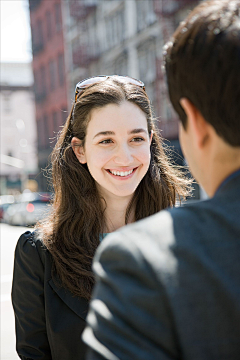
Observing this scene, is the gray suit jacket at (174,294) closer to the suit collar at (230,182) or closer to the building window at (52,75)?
the suit collar at (230,182)

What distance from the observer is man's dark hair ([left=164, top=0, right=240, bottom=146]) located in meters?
0.92

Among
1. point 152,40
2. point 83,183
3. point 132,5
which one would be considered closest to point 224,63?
point 83,183

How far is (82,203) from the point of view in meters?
2.46

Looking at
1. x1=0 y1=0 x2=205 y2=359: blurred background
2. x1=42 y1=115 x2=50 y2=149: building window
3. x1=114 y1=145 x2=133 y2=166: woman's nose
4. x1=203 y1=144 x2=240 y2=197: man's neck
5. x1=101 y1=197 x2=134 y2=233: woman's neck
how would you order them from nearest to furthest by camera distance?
x1=203 y1=144 x2=240 y2=197: man's neck, x1=114 y1=145 x2=133 y2=166: woman's nose, x1=101 y1=197 x2=134 y2=233: woman's neck, x1=0 y1=0 x2=205 y2=359: blurred background, x1=42 y1=115 x2=50 y2=149: building window

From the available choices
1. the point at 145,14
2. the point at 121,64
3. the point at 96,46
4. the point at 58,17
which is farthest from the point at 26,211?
the point at 58,17

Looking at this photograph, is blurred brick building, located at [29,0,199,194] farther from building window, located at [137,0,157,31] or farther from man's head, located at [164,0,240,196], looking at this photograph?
man's head, located at [164,0,240,196]

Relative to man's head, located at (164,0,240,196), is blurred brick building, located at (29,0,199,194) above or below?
above

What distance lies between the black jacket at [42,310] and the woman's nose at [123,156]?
1.93 ft

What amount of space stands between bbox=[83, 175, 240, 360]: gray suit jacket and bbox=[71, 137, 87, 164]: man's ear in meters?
1.65

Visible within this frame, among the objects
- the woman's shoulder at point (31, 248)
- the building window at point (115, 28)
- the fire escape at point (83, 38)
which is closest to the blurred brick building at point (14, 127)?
the fire escape at point (83, 38)

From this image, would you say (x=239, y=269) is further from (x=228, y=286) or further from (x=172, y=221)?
(x=172, y=221)

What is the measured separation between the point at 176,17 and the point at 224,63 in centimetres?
2105

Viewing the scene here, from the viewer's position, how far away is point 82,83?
2594 mm

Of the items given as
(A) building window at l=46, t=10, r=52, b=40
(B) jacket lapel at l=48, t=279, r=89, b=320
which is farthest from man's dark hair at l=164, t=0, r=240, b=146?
(A) building window at l=46, t=10, r=52, b=40
